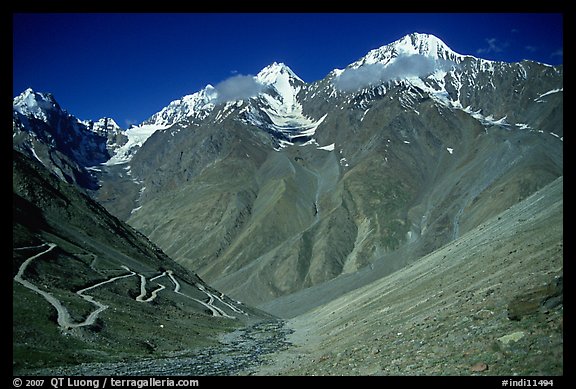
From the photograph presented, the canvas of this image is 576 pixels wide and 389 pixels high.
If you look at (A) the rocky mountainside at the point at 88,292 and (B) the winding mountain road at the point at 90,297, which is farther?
(B) the winding mountain road at the point at 90,297

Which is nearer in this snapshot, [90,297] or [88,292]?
[90,297]

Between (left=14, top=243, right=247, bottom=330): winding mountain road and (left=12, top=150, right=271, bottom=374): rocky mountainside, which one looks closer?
(left=12, top=150, right=271, bottom=374): rocky mountainside

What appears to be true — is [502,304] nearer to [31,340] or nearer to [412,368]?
[412,368]

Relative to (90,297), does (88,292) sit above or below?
above

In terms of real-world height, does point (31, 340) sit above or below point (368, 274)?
below

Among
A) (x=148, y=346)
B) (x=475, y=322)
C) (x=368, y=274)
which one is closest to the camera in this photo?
(x=475, y=322)

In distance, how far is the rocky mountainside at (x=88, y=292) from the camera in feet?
140

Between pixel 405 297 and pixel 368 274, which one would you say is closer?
pixel 405 297

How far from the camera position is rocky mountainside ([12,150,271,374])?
42.6 meters

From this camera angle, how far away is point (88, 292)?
2638 inches
